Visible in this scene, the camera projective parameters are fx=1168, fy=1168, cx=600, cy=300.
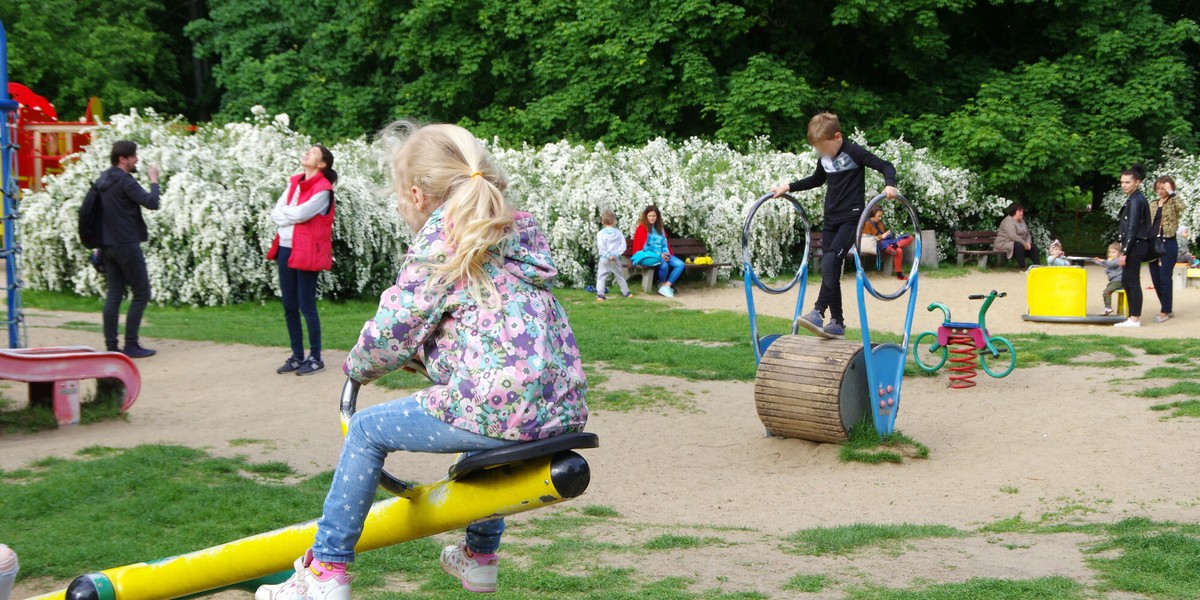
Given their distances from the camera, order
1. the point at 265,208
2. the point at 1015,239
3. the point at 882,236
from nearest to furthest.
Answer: the point at 265,208 < the point at 882,236 < the point at 1015,239

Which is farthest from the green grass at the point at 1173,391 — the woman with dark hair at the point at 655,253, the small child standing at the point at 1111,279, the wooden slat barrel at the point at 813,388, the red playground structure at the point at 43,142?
the red playground structure at the point at 43,142

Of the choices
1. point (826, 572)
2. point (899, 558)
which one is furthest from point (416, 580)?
point (899, 558)

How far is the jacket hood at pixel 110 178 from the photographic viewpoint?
10.3 metres

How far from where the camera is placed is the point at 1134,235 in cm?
1378

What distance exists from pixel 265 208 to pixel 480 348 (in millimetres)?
12205

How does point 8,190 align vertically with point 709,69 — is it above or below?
below

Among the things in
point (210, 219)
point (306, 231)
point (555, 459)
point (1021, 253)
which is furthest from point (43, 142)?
point (555, 459)

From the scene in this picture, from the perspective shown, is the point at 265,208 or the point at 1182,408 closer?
the point at 1182,408

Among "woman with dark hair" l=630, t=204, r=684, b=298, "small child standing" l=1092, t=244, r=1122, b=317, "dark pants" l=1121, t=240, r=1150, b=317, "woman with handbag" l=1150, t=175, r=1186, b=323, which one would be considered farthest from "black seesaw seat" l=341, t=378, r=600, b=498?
"woman with dark hair" l=630, t=204, r=684, b=298

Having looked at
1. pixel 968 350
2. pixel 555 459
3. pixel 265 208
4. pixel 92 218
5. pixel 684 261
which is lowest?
pixel 968 350

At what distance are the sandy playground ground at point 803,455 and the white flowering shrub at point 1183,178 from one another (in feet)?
48.5

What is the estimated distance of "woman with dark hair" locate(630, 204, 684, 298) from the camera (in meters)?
17.9

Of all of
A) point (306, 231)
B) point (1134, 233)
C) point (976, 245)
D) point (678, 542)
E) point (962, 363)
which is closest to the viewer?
point (678, 542)

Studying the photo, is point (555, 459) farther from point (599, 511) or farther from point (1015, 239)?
point (1015, 239)
